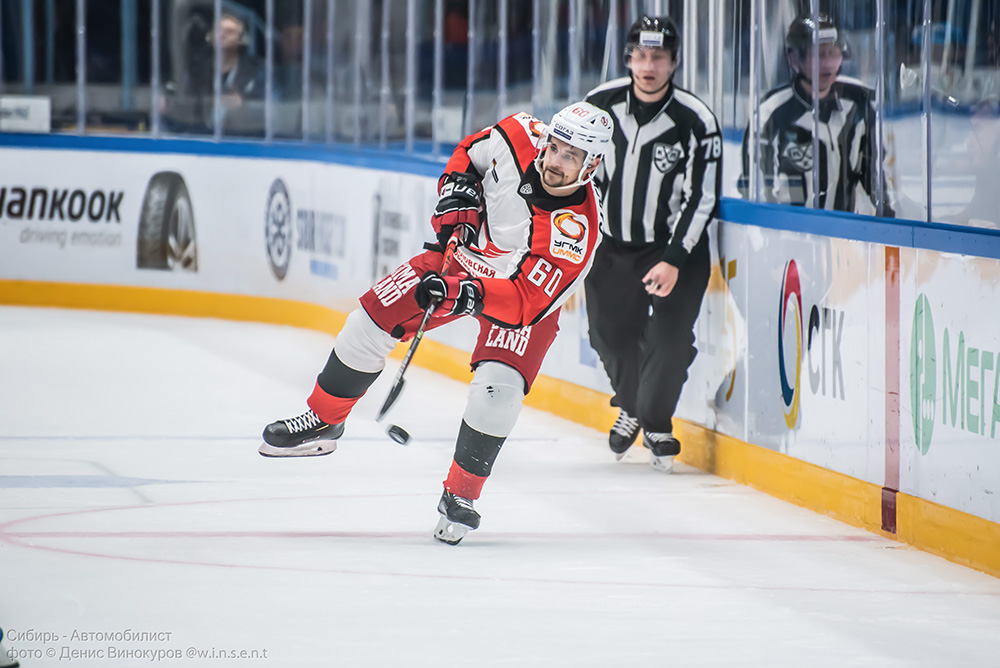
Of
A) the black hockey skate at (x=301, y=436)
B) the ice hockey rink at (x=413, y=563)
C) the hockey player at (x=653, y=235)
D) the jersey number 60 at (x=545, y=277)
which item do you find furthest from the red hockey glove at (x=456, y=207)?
the hockey player at (x=653, y=235)

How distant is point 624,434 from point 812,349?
1.03 m

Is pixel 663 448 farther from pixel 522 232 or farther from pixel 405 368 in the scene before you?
pixel 405 368

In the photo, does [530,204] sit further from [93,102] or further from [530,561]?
[93,102]

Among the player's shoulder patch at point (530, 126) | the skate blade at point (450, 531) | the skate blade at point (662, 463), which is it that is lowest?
the skate blade at point (662, 463)

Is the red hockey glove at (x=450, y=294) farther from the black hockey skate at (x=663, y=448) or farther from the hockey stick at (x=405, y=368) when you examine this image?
the black hockey skate at (x=663, y=448)

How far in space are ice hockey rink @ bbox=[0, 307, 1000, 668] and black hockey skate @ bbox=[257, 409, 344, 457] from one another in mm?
229

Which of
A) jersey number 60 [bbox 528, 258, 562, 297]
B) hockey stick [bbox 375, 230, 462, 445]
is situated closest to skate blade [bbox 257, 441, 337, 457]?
hockey stick [bbox 375, 230, 462, 445]

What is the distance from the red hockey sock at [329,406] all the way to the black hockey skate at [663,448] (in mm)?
1522

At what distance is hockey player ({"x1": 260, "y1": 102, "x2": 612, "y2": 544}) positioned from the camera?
15.3 feet

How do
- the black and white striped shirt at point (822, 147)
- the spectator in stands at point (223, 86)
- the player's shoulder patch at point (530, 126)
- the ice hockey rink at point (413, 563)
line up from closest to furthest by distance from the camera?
the ice hockey rink at point (413, 563) → the player's shoulder patch at point (530, 126) → the black and white striped shirt at point (822, 147) → the spectator in stands at point (223, 86)

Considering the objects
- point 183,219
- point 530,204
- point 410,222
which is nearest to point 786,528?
point 530,204

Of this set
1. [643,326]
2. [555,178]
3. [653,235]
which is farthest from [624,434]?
[555,178]

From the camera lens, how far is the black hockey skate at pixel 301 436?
5.00 m

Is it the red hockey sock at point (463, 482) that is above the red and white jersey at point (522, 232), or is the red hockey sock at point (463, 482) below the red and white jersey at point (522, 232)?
below
